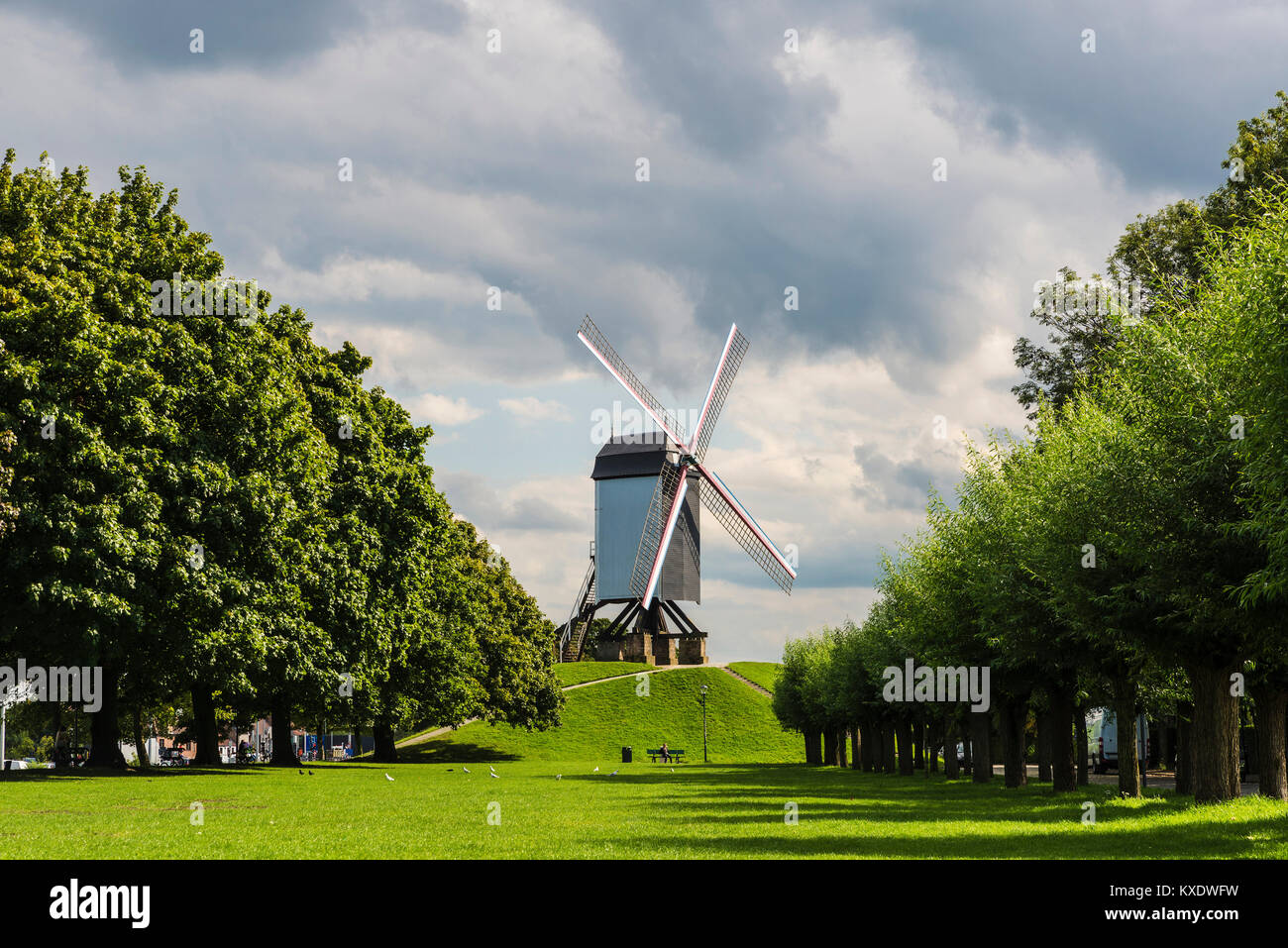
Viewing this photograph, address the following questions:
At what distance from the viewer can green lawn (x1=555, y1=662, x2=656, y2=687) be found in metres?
142

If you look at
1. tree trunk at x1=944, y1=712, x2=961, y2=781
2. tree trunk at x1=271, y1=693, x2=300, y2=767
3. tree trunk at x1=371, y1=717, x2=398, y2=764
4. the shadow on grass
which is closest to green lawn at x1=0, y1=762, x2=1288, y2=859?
tree trunk at x1=944, y1=712, x2=961, y2=781

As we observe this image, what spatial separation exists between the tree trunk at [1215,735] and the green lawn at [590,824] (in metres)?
1.08

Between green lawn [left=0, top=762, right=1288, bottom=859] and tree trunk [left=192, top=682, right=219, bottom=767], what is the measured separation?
36.2 feet

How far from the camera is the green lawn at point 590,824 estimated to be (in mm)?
20094

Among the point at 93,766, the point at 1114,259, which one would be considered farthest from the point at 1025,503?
the point at 93,766

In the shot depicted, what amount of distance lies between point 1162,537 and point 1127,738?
12.5 meters

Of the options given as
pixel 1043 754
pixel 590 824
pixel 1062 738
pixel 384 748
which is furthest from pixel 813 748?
pixel 590 824

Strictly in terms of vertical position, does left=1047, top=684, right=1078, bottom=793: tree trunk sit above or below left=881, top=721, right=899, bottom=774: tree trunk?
above

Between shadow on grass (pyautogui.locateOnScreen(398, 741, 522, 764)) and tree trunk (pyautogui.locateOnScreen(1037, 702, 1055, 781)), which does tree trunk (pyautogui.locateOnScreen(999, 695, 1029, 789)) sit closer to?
tree trunk (pyautogui.locateOnScreen(1037, 702, 1055, 781))

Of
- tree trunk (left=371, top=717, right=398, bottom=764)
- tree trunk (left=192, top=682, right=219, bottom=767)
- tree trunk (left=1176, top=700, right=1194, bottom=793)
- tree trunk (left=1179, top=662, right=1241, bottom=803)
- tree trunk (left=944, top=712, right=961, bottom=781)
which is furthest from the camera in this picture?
tree trunk (left=371, top=717, right=398, bottom=764)

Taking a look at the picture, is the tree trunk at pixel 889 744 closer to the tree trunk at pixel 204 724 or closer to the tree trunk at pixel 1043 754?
the tree trunk at pixel 1043 754

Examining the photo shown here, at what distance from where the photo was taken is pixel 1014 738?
154 ft
